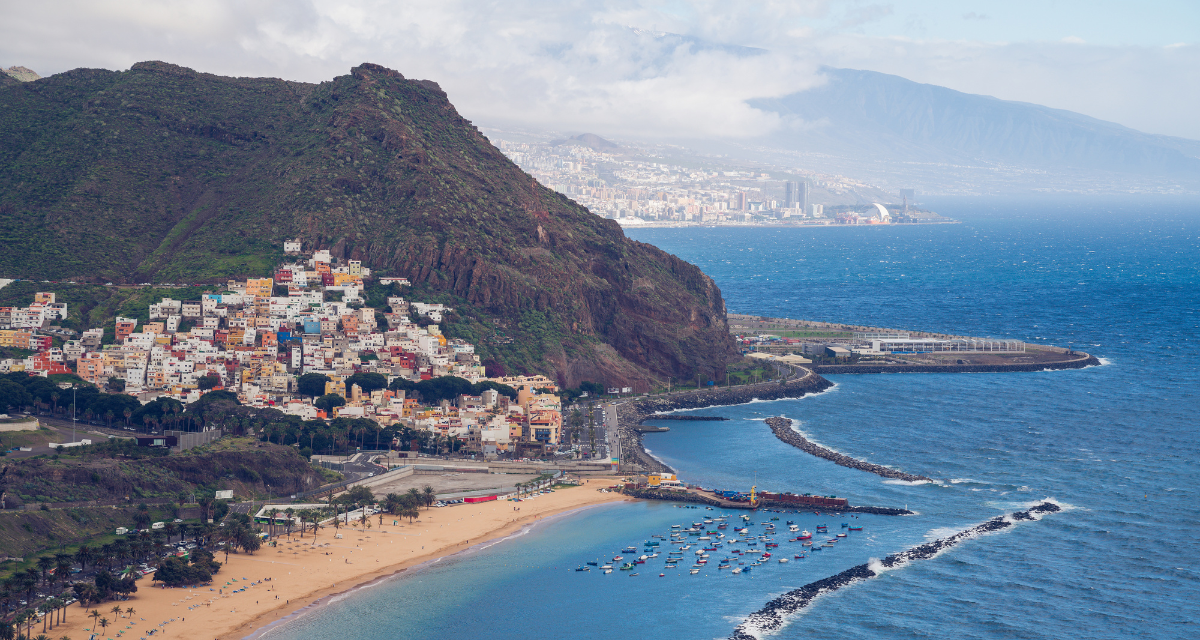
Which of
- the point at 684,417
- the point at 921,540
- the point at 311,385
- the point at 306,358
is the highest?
the point at 306,358

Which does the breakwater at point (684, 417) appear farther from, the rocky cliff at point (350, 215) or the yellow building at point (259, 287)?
the yellow building at point (259, 287)

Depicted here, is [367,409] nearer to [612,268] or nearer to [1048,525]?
[612,268]

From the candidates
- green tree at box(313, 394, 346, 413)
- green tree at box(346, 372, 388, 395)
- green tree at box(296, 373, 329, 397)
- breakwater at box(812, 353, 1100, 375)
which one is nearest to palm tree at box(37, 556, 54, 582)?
green tree at box(313, 394, 346, 413)

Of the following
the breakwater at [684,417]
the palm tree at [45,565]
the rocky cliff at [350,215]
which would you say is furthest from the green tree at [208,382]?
the palm tree at [45,565]

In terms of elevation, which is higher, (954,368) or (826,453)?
(954,368)

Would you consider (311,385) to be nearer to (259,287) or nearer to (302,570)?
(259,287)

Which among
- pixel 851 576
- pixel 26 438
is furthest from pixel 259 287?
pixel 851 576

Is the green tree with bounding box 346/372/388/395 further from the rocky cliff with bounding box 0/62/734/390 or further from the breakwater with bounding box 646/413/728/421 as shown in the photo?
the breakwater with bounding box 646/413/728/421
